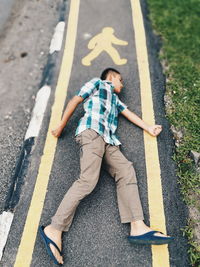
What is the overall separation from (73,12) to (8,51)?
1.44 meters

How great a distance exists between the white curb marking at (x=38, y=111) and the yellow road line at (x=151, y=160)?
133 cm

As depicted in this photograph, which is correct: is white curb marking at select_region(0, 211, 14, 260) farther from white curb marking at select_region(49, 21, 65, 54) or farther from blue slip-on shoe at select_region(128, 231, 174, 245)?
white curb marking at select_region(49, 21, 65, 54)

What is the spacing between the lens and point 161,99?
12.8 feet

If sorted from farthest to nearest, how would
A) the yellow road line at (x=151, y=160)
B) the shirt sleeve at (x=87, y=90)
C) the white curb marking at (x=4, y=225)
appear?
1. the shirt sleeve at (x=87, y=90)
2. the white curb marking at (x=4, y=225)
3. the yellow road line at (x=151, y=160)

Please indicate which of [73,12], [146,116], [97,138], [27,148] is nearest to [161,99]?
[146,116]

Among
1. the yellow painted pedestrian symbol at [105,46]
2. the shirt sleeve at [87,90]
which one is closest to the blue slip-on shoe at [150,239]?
the shirt sleeve at [87,90]

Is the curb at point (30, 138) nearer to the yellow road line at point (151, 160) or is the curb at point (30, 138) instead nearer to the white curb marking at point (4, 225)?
the white curb marking at point (4, 225)

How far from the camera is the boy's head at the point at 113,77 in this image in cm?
375

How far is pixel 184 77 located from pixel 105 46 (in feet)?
4.51

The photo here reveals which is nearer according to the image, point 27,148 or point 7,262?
point 7,262

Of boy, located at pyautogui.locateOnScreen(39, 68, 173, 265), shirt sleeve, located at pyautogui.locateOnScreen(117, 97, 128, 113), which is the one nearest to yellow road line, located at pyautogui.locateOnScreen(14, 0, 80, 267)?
boy, located at pyautogui.locateOnScreen(39, 68, 173, 265)

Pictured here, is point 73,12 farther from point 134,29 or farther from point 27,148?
point 27,148

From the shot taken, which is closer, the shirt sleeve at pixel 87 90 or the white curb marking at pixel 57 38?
the shirt sleeve at pixel 87 90

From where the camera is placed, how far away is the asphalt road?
9.04 feet
